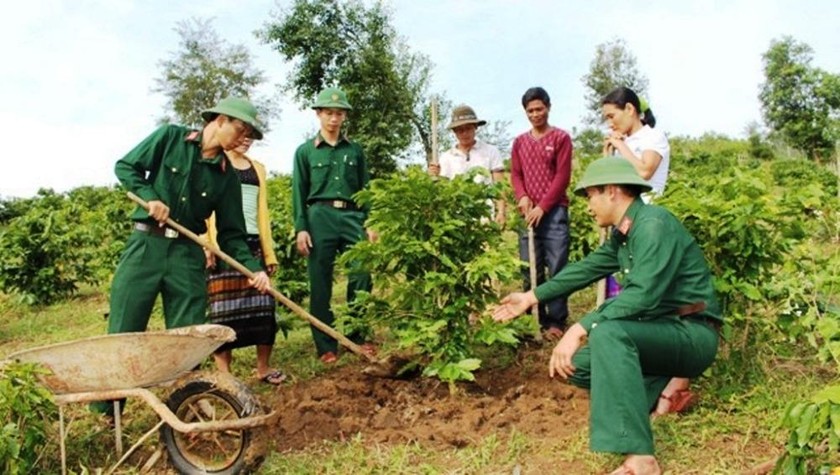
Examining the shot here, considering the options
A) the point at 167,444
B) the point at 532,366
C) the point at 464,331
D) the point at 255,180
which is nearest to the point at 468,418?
the point at 464,331

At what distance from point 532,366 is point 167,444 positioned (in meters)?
2.49

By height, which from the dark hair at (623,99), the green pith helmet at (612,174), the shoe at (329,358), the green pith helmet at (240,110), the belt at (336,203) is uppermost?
the dark hair at (623,99)

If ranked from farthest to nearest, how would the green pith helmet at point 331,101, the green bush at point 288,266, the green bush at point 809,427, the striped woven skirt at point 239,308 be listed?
the green bush at point 288,266 < the green pith helmet at point 331,101 < the striped woven skirt at point 239,308 < the green bush at point 809,427

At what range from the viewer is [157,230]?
13.4 feet

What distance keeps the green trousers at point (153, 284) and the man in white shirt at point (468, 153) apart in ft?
7.42

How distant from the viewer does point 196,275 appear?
423 cm

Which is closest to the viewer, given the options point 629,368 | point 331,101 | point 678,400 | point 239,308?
point 629,368

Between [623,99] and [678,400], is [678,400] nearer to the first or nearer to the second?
[678,400]

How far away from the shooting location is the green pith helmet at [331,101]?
5414 millimetres

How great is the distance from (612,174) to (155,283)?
249 centimetres

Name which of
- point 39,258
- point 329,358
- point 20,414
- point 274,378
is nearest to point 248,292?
point 274,378

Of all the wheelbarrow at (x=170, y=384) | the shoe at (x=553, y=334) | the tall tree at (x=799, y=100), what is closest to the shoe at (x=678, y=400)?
the shoe at (x=553, y=334)

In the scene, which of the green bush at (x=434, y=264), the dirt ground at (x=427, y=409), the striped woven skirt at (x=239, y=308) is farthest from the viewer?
the striped woven skirt at (x=239, y=308)

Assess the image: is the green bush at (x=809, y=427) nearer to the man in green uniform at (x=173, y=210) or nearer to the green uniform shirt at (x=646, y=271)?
the green uniform shirt at (x=646, y=271)
